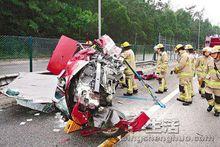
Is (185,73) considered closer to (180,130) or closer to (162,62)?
(162,62)

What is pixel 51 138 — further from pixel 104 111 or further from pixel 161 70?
pixel 161 70

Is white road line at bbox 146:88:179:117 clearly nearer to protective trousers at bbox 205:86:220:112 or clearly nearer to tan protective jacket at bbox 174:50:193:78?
tan protective jacket at bbox 174:50:193:78

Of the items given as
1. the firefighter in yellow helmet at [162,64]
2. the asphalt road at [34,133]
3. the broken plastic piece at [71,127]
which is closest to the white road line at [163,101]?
the firefighter in yellow helmet at [162,64]

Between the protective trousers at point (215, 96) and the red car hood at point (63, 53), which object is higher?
the red car hood at point (63, 53)

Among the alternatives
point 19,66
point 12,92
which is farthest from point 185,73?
point 19,66

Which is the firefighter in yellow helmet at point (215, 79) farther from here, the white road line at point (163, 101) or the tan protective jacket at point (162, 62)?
the tan protective jacket at point (162, 62)

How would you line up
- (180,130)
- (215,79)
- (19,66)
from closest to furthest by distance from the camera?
1. (180,130)
2. (215,79)
3. (19,66)

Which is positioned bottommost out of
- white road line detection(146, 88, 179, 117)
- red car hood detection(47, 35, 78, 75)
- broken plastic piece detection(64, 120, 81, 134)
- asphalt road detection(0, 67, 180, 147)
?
white road line detection(146, 88, 179, 117)

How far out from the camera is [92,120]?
4.96 m

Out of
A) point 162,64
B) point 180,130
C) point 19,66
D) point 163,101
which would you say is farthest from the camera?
point 19,66

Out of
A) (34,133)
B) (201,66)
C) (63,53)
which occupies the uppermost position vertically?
(63,53)

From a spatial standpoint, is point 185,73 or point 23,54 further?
point 23,54

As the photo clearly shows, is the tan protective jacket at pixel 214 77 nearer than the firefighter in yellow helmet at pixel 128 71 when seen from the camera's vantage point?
Yes

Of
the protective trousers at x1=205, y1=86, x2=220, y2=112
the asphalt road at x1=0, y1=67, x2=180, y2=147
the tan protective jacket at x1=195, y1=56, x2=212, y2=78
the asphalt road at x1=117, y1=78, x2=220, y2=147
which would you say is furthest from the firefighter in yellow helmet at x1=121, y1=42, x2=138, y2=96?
the asphalt road at x1=0, y1=67, x2=180, y2=147
